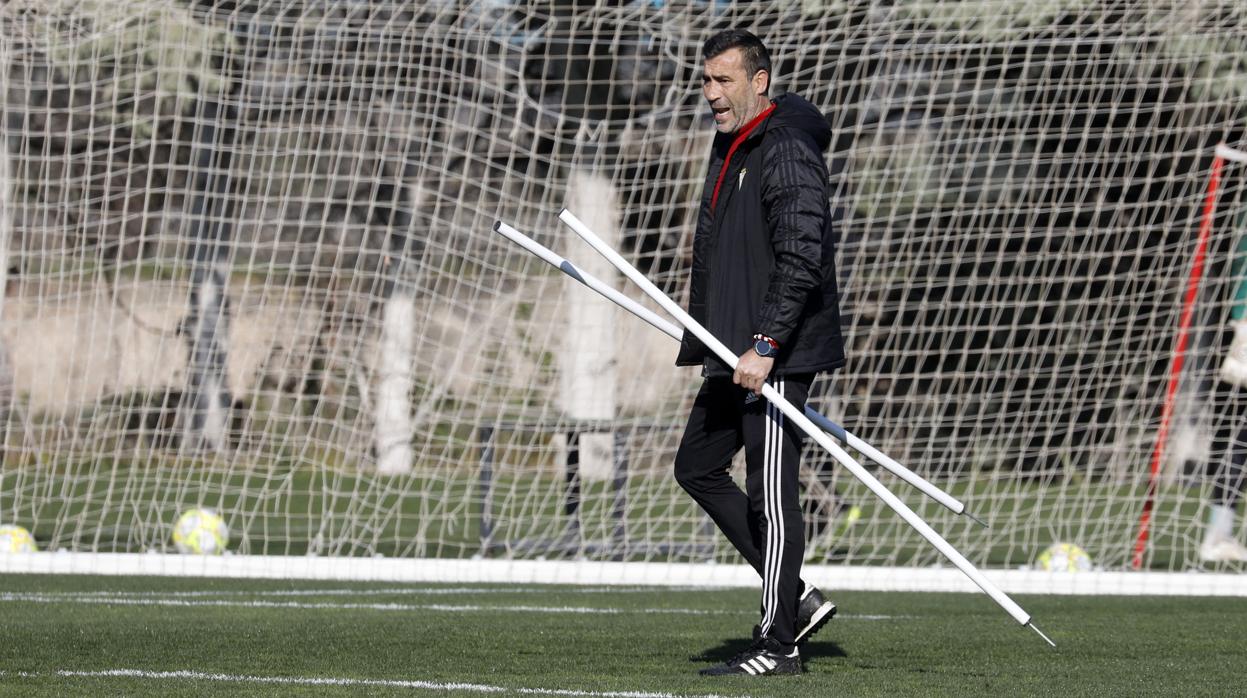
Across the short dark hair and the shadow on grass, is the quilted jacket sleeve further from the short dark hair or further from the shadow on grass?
the shadow on grass

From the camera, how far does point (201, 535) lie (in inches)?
328

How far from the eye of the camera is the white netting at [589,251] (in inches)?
351

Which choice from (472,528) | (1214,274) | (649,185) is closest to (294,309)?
(472,528)

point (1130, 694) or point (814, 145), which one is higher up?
point (814, 145)

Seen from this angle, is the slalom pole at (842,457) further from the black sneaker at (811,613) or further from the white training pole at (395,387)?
the white training pole at (395,387)

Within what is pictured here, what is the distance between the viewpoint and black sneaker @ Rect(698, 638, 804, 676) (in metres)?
4.35

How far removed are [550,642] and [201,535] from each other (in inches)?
144

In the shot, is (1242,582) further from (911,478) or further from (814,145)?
(814,145)

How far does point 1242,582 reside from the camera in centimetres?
777

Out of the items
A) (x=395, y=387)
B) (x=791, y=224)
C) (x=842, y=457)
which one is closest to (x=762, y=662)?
(x=842, y=457)

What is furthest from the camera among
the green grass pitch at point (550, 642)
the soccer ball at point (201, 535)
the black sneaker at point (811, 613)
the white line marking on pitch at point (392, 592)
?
the soccer ball at point (201, 535)

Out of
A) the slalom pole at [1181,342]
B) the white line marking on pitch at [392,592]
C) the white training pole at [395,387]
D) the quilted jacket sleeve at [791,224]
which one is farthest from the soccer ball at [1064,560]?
the quilted jacket sleeve at [791,224]

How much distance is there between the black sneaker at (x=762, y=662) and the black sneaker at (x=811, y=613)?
2.2 inches

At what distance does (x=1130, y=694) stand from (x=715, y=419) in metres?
1.27
